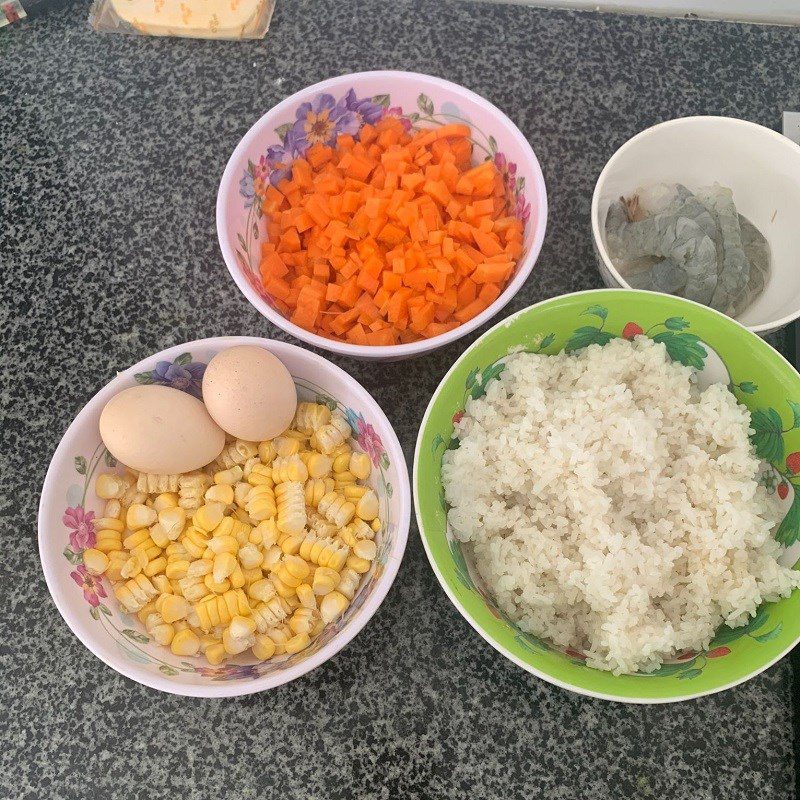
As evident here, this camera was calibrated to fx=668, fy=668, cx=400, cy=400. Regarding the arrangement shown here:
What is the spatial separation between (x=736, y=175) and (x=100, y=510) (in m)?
1.36

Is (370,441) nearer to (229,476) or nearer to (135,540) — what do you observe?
(229,476)

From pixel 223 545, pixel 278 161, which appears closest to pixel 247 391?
pixel 223 545

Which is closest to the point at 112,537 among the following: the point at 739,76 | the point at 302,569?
the point at 302,569

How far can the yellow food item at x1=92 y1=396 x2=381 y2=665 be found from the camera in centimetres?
107

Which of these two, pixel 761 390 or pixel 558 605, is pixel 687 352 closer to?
pixel 761 390

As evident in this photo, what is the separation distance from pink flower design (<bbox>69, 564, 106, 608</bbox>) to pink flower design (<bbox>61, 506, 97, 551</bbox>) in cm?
4

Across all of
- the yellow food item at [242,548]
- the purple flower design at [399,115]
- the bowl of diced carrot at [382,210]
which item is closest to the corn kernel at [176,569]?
the yellow food item at [242,548]

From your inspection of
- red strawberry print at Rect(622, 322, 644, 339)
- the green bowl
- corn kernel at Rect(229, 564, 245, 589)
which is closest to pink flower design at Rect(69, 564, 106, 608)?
corn kernel at Rect(229, 564, 245, 589)

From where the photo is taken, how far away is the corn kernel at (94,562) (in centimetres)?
107

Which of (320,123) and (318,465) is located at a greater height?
(320,123)

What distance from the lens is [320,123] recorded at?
1.34 meters

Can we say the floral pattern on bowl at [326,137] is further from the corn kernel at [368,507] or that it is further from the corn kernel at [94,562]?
the corn kernel at [94,562]

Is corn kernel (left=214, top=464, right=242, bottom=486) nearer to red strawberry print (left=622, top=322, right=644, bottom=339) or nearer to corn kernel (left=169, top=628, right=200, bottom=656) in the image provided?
corn kernel (left=169, top=628, right=200, bottom=656)

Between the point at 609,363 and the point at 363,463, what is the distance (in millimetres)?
451
